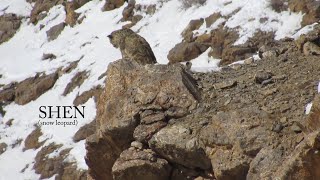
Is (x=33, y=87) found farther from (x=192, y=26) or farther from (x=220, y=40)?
(x=220, y=40)

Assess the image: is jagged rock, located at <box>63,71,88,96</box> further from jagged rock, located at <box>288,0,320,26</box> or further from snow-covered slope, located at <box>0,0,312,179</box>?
jagged rock, located at <box>288,0,320,26</box>

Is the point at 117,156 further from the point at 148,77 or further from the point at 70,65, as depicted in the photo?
the point at 70,65

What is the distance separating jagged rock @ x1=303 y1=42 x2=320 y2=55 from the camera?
1162cm

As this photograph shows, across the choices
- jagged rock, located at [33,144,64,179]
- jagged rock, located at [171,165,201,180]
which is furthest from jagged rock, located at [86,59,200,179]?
jagged rock, located at [33,144,64,179]

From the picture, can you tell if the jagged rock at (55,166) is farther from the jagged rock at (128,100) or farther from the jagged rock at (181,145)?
the jagged rock at (181,145)

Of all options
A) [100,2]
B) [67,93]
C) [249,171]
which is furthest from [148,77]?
[100,2]

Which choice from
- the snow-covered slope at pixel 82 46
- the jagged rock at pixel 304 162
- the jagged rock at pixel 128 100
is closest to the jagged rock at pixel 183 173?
the jagged rock at pixel 128 100

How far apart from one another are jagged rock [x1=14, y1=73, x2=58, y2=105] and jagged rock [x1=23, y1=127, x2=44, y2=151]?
10.3ft

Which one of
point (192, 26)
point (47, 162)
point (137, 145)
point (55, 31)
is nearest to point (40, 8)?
point (55, 31)

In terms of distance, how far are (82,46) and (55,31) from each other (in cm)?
371

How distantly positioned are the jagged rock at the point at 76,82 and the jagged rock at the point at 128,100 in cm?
1362

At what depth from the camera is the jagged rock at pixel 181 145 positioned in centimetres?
930

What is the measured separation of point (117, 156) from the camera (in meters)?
10.7

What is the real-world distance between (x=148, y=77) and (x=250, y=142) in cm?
245
